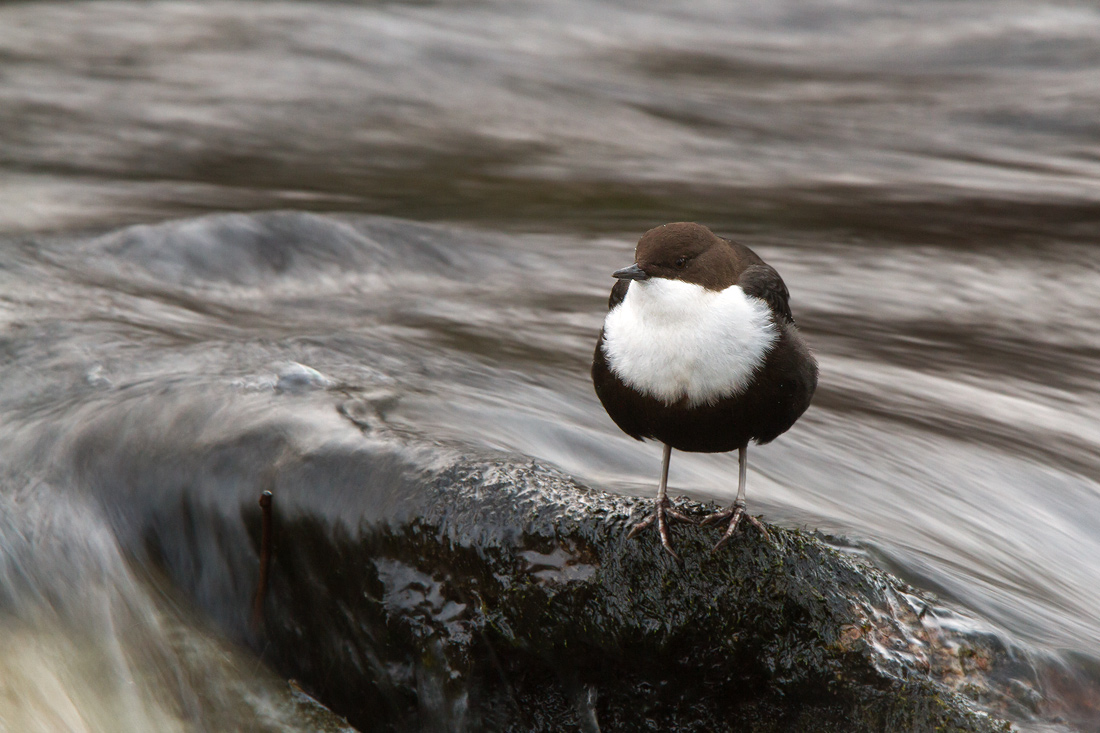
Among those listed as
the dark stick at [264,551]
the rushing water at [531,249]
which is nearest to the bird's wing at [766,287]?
the rushing water at [531,249]

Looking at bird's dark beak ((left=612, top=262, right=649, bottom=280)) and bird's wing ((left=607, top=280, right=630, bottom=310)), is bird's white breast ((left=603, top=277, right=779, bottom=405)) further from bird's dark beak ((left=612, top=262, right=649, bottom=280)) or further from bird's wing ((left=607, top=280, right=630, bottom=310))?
bird's wing ((left=607, top=280, right=630, bottom=310))

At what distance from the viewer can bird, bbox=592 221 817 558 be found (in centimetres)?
253

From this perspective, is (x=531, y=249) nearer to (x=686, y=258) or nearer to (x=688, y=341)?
(x=686, y=258)

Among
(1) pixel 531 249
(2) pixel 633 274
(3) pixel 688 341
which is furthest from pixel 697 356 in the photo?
(1) pixel 531 249

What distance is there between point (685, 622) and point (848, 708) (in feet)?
1.38

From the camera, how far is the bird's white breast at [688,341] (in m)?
2.52

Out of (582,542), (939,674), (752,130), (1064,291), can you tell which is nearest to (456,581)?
(582,542)

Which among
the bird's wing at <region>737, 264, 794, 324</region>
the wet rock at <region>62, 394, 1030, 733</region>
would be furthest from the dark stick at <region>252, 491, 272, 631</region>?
the bird's wing at <region>737, 264, 794, 324</region>

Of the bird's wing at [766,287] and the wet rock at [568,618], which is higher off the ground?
the bird's wing at [766,287]

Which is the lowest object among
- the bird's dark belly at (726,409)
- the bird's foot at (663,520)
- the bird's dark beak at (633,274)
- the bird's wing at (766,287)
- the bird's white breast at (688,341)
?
the bird's foot at (663,520)

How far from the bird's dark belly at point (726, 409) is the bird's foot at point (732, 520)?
156 millimetres

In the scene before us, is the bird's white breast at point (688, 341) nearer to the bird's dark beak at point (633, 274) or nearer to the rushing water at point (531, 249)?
the bird's dark beak at point (633, 274)

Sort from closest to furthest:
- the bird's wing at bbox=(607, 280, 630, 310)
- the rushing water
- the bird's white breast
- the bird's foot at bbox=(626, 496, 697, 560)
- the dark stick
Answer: the bird's white breast < the bird's foot at bbox=(626, 496, 697, 560) < the bird's wing at bbox=(607, 280, 630, 310) < the dark stick < the rushing water

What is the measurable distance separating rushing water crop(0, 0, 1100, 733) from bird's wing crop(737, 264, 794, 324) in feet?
3.30
